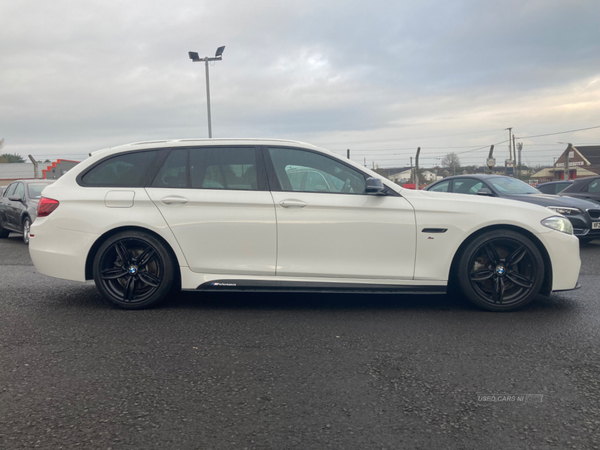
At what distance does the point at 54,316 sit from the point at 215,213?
5.64 feet

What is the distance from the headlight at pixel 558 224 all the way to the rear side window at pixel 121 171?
3798mm

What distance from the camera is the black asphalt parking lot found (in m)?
2.38

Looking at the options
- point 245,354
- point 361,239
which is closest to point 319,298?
point 361,239

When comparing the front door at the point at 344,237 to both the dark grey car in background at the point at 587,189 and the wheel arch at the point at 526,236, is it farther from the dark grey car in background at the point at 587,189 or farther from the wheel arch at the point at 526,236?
the dark grey car in background at the point at 587,189

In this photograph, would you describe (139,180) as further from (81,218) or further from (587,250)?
(587,250)

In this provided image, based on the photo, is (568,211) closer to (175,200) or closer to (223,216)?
(223,216)

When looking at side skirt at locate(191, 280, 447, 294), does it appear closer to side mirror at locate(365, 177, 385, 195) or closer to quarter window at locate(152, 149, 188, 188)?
side mirror at locate(365, 177, 385, 195)

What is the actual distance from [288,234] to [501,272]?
1.99m

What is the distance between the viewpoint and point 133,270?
4754mm

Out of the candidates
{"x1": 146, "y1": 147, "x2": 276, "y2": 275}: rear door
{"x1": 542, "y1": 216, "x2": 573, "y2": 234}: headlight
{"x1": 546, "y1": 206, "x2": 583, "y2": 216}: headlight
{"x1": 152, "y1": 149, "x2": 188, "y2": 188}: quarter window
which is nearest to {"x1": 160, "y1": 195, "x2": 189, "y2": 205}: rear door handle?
{"x1": 146, "y1": 147, "x2": 276, "y2": 275}: rear door

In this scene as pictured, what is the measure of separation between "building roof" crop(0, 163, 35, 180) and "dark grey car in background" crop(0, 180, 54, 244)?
27.1 m

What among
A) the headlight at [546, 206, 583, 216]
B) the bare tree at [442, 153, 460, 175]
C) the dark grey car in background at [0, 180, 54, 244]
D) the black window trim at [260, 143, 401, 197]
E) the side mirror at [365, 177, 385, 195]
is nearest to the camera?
the side mirror at [365, 177, 385, 195]

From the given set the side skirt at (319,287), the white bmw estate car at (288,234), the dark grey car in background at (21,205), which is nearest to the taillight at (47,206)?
the white bmw estate car at (288,234)

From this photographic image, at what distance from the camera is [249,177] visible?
15.7 feet
